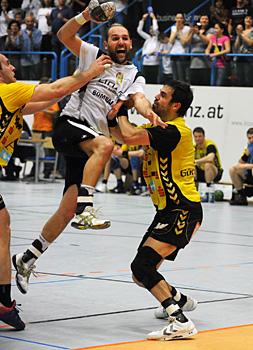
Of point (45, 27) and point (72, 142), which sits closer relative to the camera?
point (72, 142)

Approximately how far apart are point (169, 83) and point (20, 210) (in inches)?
366

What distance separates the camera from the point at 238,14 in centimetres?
2283

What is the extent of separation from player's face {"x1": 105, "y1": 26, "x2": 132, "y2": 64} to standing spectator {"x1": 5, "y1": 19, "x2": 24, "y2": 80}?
58.5 ft

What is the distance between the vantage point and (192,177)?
7.48 metres

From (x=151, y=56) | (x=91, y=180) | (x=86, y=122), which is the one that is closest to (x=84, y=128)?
(x=86, y=122)

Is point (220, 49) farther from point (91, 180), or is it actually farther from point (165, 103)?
point (165, 103)

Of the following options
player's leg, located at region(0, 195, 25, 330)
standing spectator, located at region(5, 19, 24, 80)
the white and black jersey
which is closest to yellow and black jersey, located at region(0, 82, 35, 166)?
player's leg, located at region(0, 195, 25, 330)

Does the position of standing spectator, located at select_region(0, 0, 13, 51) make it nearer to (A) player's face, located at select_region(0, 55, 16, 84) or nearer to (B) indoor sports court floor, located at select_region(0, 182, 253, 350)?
(B) indoor sports court floor, located at select_region(0, 182, 253, 350)

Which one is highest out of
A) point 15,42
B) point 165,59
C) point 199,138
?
point 165,59

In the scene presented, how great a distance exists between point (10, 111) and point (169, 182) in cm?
145

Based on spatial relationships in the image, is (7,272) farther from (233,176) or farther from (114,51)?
(233,176)

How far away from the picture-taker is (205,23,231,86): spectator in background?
70.7 feet

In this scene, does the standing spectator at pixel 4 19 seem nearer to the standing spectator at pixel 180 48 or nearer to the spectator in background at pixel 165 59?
the spectator in background at pixel 165 59

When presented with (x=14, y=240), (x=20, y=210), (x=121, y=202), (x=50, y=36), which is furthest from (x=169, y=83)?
(x=50, y=36)
